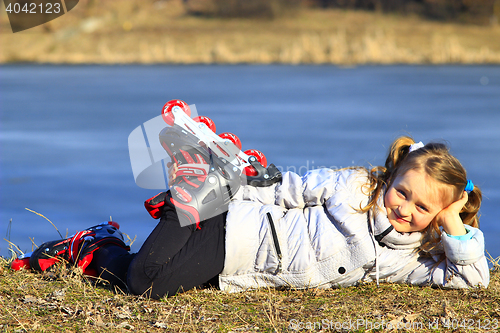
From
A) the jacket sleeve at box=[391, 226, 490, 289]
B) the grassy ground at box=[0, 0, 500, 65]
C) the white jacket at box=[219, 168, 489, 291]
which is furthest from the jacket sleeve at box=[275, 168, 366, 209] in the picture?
the grassy ground at box=[0, 0, 500, 65]

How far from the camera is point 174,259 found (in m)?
2.48

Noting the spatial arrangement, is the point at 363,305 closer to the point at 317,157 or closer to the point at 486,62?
the point at 317,157

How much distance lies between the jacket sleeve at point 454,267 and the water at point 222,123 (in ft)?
4.24

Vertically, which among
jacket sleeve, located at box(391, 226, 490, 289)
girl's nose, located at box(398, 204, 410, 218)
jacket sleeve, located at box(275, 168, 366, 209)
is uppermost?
jacket sleeve, located at box(275, 168, 366, 209)

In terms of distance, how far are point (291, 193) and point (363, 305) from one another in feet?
2.09

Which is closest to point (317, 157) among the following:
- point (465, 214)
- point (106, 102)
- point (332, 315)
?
point (465, 214)

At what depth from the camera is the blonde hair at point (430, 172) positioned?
2.44 meters

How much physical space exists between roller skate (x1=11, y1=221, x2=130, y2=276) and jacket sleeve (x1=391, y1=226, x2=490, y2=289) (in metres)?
1.51

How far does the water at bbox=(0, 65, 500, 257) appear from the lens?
4.80m

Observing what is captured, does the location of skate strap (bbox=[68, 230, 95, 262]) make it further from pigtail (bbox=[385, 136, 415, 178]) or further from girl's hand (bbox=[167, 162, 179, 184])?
pigtail (bbox=[385, 136, 415, 178])

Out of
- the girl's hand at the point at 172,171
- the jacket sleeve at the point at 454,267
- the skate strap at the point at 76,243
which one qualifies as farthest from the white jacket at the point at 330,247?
the skate strap at the point at 76,243

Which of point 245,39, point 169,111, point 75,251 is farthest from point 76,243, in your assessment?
point 245,39

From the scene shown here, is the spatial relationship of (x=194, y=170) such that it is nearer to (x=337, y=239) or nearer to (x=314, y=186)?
(x=314, y=186)

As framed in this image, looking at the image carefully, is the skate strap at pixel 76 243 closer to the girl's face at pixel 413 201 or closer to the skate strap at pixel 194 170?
the skate strap at pixel 194 170
